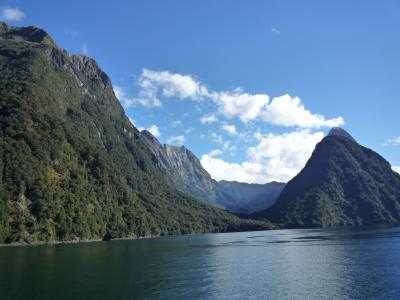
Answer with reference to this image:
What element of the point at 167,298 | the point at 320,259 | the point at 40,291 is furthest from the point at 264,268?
the point at 40,291

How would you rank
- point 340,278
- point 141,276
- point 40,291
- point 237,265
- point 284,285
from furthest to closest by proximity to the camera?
point 237,265 → point 141,276 → point 340,278 → point 284,285 → point 40,291

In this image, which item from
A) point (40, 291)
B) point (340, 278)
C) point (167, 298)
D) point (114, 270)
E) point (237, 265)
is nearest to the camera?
point (167, 298)

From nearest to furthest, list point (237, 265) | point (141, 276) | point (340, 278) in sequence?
point (340, 278), point (141, 276), point (237, 265)

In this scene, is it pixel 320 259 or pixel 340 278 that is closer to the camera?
pixel 340 278

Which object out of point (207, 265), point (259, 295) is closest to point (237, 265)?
point (207, 265)

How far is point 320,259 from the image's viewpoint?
4828 inches

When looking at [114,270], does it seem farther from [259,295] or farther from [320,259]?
[320,259]

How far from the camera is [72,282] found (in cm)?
8706

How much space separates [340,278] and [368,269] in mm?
13858

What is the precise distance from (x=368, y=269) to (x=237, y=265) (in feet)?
113

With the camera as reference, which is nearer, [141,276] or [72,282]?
[72,282]

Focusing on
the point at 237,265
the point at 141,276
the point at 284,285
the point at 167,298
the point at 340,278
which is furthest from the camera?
the point at 237,265

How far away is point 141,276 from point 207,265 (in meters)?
26.4

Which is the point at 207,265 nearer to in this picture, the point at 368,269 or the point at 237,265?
the point at 237,265
